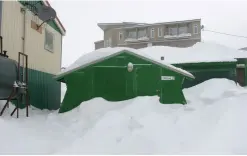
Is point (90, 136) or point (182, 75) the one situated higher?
point (182, 75)

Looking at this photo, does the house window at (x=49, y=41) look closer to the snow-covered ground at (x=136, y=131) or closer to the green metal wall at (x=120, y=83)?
the green metal wall at (x=120, y=83)

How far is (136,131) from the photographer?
702 centimetres

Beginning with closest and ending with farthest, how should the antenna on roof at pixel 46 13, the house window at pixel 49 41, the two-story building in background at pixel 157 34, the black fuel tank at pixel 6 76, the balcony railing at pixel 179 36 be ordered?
the black fuel tank at pixel 6 76 → the antenna on roof at pixel 46 13 → the house window at pixel 49 41 → the balcony railing at pixel 179 36 → the two-story building in background at pixel 157 34

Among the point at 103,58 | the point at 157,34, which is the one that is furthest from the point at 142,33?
the point at 103,58

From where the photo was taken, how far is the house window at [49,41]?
14.9 m

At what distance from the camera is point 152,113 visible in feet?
28.4

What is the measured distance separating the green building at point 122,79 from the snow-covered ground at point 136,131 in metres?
0.83

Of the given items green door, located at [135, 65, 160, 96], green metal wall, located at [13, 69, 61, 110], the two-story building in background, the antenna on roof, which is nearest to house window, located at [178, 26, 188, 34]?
the two-story building in background

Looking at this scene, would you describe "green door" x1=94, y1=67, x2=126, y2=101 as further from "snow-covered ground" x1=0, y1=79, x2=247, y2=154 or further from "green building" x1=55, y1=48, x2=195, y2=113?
"snow-covered ground" x1=0, y1=79, x2=247, y2=154

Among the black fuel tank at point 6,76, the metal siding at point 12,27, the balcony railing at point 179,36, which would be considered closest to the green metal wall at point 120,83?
the metal siding at point 12,27

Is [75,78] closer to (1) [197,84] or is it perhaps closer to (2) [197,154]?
(2) [197,154]

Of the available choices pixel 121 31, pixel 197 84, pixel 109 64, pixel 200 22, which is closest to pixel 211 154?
pixel 109 64

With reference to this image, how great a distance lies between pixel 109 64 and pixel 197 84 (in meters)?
8.91

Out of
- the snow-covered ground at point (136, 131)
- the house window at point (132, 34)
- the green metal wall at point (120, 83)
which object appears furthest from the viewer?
the house window at point (132, 34)
